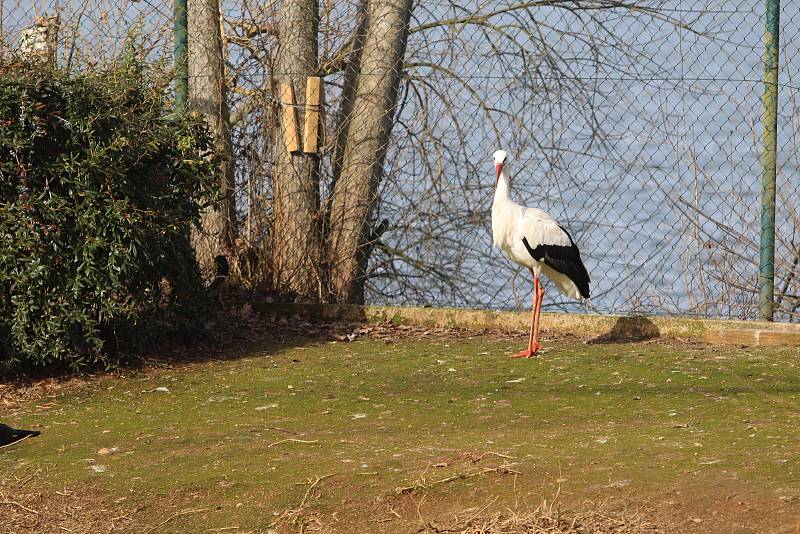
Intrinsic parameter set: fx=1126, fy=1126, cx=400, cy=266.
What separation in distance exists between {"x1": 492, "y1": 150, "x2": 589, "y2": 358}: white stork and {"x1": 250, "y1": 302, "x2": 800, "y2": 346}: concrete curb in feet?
1.99

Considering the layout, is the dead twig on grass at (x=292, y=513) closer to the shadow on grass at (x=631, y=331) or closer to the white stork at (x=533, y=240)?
the white stork at (x=533, y=240)

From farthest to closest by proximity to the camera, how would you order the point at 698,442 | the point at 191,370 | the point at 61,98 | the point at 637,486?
the point at 191,370 → the point at 61,98 → the point at 698,442 → the point at 637,486

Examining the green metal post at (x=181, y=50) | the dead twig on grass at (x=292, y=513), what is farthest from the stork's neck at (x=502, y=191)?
the dead twig on grass at (x=292, y=513)

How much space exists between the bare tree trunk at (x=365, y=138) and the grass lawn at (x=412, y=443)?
1682mm

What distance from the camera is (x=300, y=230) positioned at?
946 cm

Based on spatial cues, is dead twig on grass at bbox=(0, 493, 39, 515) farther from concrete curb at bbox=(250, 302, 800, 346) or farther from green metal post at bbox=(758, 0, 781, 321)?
green metal post at bbox=(758, 0, 781, 321)

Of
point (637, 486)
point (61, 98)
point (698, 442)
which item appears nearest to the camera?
point (637, 486)

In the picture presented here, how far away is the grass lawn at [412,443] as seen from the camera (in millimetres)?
4328

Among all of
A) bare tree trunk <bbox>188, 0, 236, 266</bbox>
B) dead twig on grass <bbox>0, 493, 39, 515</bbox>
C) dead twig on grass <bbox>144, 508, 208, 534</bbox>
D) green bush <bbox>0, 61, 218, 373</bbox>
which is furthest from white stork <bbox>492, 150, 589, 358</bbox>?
dead twig on grass <bbox>0, 493, 39, 515</bbox>

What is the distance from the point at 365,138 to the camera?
9.55 meters

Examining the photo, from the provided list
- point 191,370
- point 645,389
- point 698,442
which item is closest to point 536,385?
point 645,389

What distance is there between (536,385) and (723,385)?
1.09 m

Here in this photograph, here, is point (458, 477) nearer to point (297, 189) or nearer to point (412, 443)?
point (412, 443)

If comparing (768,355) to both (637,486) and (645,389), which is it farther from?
(637,486)
